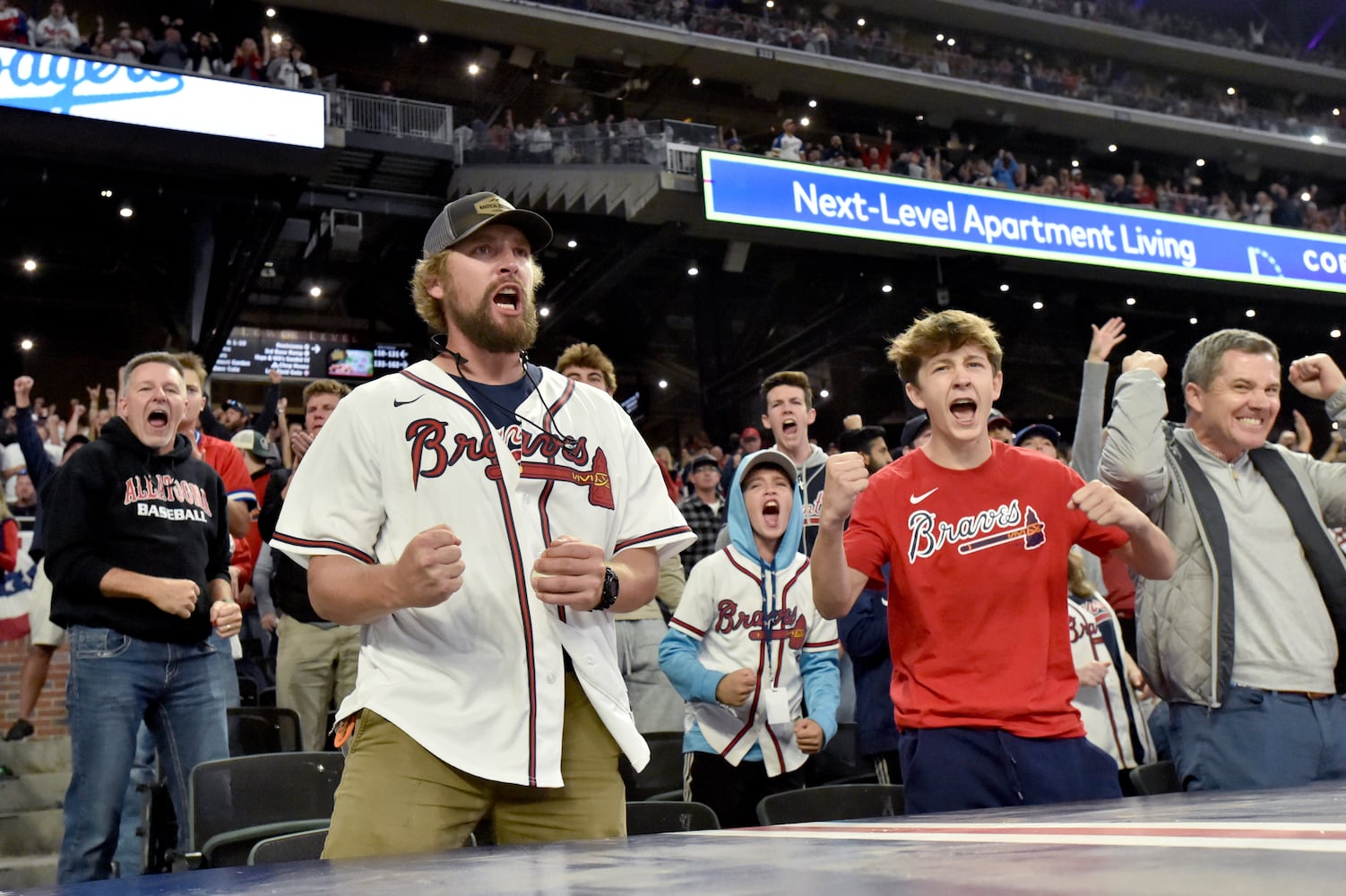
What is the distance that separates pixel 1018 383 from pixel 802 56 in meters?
8.08

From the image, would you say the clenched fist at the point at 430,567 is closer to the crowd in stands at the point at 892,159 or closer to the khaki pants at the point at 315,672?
the khaki pants at the point at 315,672

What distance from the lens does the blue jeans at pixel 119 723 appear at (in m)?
3.13

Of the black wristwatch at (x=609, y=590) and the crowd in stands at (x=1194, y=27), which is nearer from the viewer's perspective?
the black wristwatch at (x=609, y=590)

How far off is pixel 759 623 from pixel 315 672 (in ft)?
6.16

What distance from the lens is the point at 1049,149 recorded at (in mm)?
24453

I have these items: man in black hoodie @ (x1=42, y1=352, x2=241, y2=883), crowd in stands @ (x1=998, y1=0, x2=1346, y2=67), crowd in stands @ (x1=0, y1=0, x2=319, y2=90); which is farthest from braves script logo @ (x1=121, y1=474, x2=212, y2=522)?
crowd in stands @ (x1=998, y1=0, x2=1346, y2=67)

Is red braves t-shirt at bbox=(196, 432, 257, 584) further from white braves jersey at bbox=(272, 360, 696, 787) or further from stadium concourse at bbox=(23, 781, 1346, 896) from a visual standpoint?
stadium concourse at bbox=(23, 781, 1346, 896)

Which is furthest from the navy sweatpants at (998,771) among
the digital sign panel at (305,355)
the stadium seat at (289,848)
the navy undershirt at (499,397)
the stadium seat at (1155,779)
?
the digital sign panel at (305,355)

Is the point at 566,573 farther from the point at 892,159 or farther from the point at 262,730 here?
the point at 892,159

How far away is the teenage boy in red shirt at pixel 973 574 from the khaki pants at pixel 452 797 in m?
0.72

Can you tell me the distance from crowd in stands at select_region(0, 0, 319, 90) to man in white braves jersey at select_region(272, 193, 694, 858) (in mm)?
12076

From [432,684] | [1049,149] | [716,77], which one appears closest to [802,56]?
[716,77]

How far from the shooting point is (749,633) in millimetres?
3984

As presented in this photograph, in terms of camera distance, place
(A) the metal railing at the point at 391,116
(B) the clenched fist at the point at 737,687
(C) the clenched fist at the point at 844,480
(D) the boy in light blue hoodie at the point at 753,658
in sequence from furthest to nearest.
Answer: (A) the metal railing at the point at 391,116 → (D) the boy in light blue hoodie at the point at 753,658 → (B) the clenched fist at the point at 737,687 → (C) the clenched fist at the point at 844,480
